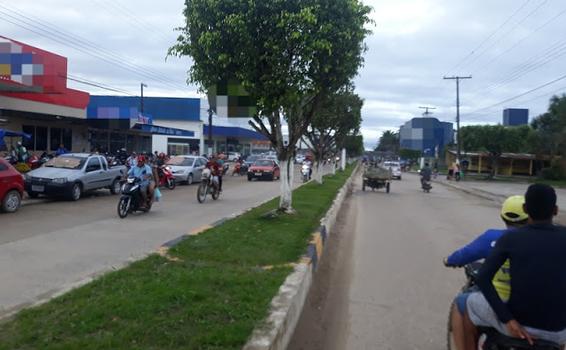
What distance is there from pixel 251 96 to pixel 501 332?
8.64 meters

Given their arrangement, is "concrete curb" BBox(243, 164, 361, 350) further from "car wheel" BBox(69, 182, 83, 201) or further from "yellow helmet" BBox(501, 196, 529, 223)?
"car wheel" BBox(69, 182, 83, 201)

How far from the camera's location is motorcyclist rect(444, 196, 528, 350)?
12.2ft

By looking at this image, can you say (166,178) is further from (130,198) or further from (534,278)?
(534,278)

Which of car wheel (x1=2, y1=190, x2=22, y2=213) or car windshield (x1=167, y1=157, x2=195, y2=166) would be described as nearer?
car wheel (x1=2, y1=190, x2=22, y2=213)

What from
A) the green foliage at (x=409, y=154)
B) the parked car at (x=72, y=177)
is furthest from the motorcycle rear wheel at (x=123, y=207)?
the green foliage at (x=409, y=154)

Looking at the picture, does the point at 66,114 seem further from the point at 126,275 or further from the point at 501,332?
the point at 501,332

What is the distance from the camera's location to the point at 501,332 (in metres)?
3.48

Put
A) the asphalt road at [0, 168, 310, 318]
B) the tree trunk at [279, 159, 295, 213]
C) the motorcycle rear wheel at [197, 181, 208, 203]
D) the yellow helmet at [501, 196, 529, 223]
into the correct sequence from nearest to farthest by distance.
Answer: the yellow helmet at [501, 196, 529, 223], the asphalt road at [0, 168, 310, 318], the tree trunk at [279, 159, 295, 213], the motorcycle rear wheel at [197, 181, 208, 203]

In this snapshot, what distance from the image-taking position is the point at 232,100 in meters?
11.9

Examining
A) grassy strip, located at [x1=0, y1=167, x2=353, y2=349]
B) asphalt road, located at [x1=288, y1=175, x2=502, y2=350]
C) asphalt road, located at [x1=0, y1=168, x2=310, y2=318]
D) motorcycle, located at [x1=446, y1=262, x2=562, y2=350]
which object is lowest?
asphalt road, located at [x1=288, y1=175, x2=502, y2=350]

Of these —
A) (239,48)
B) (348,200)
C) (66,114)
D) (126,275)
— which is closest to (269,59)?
(239,48)

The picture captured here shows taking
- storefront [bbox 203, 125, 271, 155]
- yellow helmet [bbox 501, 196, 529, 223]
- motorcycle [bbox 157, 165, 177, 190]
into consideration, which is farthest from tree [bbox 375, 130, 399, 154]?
yellow helmet [bbox 501, 196, 529, 223]

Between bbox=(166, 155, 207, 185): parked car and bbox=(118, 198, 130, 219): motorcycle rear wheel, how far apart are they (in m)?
12.5

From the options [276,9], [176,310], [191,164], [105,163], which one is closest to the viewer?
[176,310]
